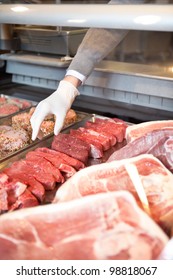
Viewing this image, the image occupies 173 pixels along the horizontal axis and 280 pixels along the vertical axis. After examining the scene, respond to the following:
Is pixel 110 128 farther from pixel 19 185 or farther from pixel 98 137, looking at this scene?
pixel 19 185

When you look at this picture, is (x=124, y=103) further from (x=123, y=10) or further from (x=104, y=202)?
(x=104, y=202)

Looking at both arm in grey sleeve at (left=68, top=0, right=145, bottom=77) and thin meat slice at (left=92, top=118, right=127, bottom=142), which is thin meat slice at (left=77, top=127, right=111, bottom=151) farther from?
arm in grey sleeve at (left=68, top=0, right=145, bottom=77)

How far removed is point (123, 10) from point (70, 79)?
76cm

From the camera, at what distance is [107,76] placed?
83.1 inches

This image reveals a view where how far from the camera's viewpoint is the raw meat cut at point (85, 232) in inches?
36.5

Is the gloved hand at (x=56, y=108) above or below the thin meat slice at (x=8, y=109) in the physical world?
above

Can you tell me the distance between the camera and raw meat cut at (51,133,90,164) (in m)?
1.64

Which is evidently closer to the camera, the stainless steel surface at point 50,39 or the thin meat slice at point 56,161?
the thin meat slice at point 56,161

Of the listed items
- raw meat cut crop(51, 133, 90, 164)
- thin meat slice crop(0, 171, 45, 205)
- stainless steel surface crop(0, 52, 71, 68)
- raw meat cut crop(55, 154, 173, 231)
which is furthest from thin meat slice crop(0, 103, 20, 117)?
raw meat cut crop(55, 154, 173, 231)

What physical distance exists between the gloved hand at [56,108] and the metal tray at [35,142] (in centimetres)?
13

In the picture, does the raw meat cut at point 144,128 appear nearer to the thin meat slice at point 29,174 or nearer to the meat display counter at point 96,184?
the meat display counter at point 96,184

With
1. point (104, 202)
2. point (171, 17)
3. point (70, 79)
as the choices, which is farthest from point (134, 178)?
point (70, 79)

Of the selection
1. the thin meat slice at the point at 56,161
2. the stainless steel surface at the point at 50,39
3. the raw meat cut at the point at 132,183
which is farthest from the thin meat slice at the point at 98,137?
the stainless steel surface at the point at 50,39
